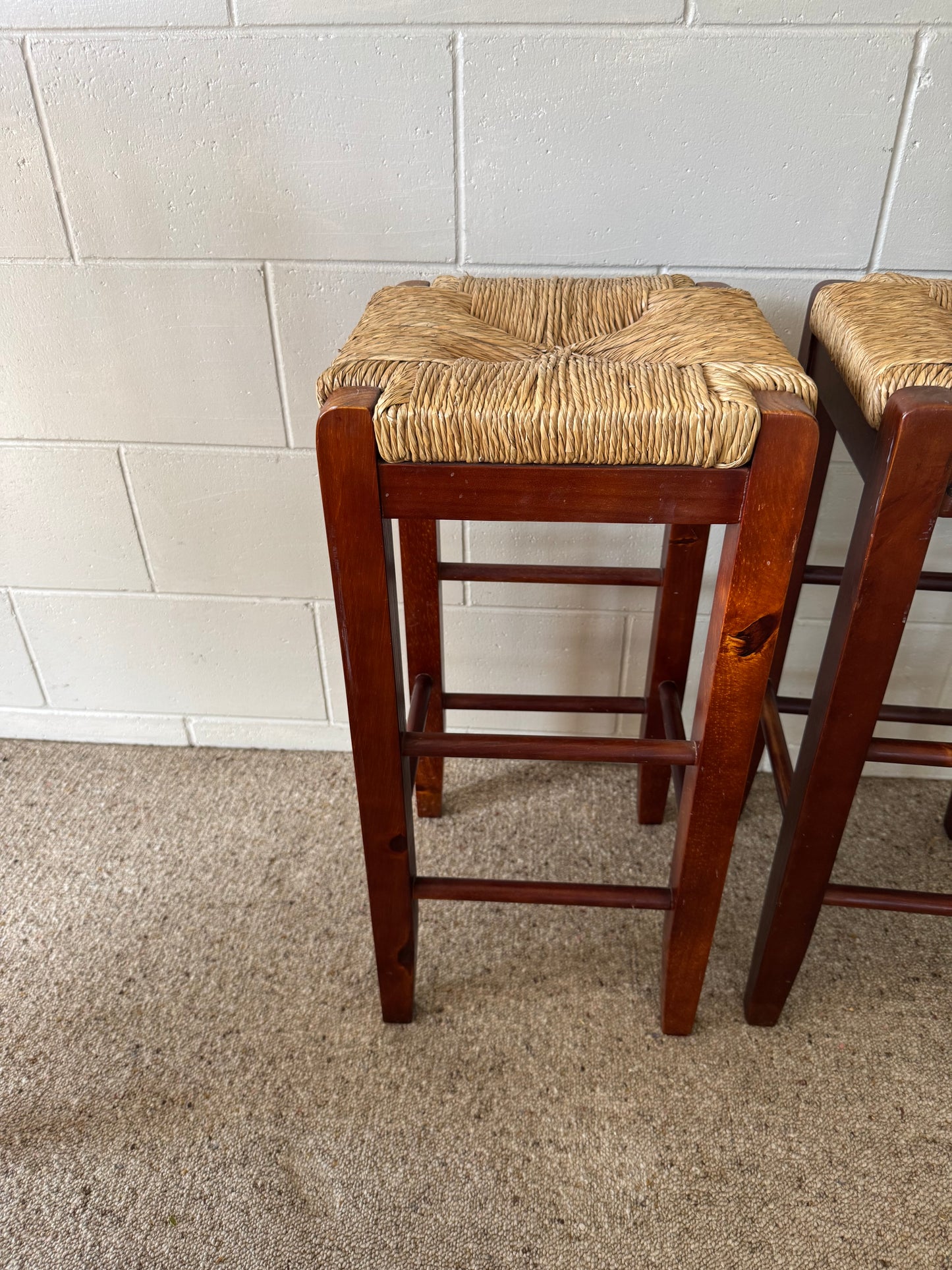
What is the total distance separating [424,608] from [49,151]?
70 cm

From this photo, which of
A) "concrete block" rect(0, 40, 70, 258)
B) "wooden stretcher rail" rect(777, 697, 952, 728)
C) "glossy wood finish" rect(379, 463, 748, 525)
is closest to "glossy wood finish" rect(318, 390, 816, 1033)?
"glossy wood finish" rect(379, 463, 748, 525)

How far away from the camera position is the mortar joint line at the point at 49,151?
100 cm

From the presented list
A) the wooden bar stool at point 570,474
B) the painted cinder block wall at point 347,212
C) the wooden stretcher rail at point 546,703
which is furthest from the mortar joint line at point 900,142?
the wooden stretcher rail at point 546,703

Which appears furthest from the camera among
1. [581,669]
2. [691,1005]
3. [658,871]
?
[581,669]

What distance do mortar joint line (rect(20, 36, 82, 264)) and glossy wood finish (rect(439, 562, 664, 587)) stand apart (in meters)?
0.61

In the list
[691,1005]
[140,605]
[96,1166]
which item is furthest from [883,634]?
[140,605]

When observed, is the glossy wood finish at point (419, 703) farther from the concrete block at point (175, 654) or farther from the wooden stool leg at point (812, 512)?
the wooden stool leg at point (812, 512)

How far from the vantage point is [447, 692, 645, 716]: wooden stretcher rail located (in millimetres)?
1181

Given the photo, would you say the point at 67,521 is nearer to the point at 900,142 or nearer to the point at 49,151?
the point at 49,151

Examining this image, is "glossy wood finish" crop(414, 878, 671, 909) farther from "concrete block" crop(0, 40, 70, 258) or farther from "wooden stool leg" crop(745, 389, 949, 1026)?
"concrete block" crop(0, 40, 70, 258)

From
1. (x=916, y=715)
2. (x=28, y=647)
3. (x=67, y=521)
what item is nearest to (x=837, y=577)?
(x=916, y=715)

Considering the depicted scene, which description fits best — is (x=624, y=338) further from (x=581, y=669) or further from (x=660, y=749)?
(x=581, y=669)

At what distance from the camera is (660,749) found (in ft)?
2.73

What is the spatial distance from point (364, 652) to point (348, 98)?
65 centimetres
